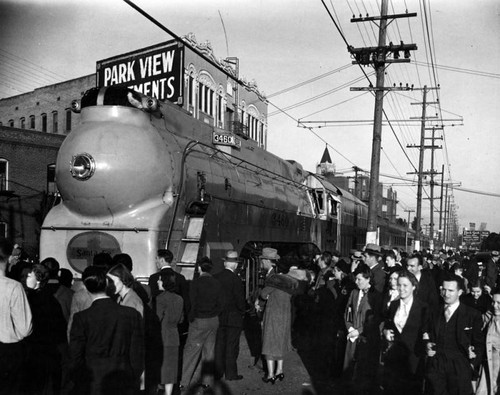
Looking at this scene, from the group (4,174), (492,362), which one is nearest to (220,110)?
(4,174)

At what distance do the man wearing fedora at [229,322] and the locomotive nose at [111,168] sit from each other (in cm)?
179

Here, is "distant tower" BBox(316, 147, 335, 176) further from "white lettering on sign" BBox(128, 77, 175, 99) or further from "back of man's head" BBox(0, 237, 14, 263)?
"back of man's head" BBox(0, 237, 14, 263)

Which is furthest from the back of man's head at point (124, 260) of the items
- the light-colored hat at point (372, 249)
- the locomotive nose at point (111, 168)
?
the light-colored hat at point (372, 249)

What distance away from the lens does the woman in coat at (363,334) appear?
6867mm

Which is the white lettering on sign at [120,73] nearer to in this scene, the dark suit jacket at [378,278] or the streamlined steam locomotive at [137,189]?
the streamlined steam locomotive at [137,189]

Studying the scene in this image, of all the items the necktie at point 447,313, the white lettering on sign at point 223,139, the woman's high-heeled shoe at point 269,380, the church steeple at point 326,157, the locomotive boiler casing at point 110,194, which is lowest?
the woman's high-heeled shoe at point 269,380

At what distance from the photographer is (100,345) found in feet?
14.3

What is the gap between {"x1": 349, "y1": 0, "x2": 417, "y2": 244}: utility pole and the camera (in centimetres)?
1738

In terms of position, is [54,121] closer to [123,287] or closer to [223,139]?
[223,139]

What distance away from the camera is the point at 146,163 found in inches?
333

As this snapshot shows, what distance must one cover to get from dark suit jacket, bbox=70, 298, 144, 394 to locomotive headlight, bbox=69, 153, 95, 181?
13.9ft

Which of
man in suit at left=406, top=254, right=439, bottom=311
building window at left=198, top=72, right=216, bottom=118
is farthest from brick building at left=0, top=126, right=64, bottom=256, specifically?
man in suit at left=406, top=254, right=439, bottom=311

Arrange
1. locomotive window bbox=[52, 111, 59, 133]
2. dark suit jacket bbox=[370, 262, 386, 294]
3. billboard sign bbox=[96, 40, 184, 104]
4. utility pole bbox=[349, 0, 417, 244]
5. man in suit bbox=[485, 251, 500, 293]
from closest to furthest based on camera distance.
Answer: dark suit jacket bbox=[370, 262, 386, 294] → man in suit bbox=[485, 251, 500, 293] → utility pole bbox=[349, 0, 417, 244] → billboard sign bbox=[96, 40, 184, 104] → locomotive window bbox=[52, 111, 59, 133]

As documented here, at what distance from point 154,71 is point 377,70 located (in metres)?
14.6
